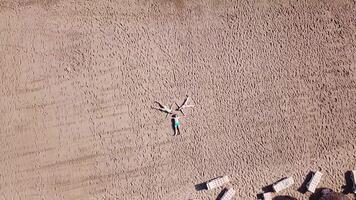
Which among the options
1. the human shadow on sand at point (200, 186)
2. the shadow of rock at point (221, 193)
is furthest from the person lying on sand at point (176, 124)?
the shadow of rock at point (221, 193)

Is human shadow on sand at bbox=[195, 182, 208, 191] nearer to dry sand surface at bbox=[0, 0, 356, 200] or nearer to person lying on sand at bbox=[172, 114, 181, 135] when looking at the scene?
dry sand surface at bbox=[0, 0, 356, 200]

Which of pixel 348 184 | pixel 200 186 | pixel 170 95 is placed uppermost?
pixel 170 95

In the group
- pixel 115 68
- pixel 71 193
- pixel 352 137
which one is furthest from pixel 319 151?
pixel 71 193

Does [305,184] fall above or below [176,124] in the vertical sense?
below

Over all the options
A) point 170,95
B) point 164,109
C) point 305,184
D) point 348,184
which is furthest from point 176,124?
point 348,184

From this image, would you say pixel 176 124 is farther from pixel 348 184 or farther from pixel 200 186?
pixel 348 184

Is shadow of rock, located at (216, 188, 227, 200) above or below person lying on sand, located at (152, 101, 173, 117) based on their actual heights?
below

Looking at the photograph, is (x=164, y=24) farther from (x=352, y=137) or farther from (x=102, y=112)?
(x=352, y=137)

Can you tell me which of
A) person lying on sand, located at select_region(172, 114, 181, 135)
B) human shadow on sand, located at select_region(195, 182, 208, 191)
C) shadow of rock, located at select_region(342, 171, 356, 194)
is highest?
person lying on sand, located at select_region(172, 114, 181, 135)

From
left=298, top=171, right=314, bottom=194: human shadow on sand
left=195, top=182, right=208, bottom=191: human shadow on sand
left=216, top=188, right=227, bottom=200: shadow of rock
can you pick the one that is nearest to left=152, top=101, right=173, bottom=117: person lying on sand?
left=195, top=182, right=208, bottom=191: human shadow on sand
